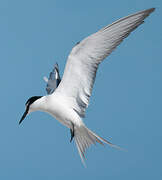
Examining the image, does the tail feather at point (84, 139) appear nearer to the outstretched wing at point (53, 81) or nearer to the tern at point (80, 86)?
the tern at point (80, 86)

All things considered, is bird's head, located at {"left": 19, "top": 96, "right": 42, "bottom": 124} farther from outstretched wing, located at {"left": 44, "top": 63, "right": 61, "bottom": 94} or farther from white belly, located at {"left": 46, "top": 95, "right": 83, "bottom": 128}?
outstretched wing, located at {"left": 44, "top": 63, "right": 61, "bottom": 94}

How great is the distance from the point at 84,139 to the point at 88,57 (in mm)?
643

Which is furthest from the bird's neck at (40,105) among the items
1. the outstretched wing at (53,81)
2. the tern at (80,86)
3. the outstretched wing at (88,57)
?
the outstretched wing at (53,81)

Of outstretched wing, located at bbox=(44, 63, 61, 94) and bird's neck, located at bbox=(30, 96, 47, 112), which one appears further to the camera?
outstretched wing, located at bbox=(44, 63, 61, 94)

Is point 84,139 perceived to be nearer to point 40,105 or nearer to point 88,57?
point 40,105

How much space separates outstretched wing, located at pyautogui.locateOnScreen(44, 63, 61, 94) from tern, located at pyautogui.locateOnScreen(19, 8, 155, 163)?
1.40 feet

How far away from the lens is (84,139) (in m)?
2.79

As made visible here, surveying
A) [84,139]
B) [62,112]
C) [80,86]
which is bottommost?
[84,139]

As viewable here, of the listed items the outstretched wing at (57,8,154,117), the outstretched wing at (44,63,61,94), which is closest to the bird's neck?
the outstretched wing at (57,8,154,117)

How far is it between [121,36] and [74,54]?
0.36 m

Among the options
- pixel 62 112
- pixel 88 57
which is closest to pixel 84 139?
pixel 62 112

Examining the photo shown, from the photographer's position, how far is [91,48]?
2.50m

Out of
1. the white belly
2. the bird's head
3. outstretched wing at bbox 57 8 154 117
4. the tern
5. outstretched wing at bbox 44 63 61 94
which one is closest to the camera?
outstretched wing at bbox 57 8 154 117

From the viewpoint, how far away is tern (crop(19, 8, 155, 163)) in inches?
95.2
